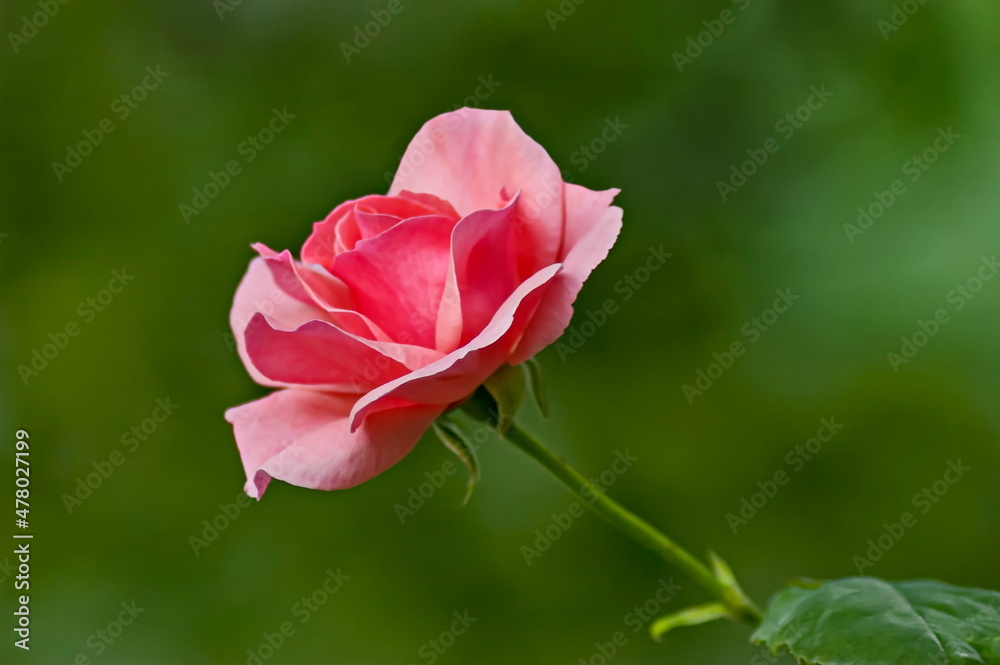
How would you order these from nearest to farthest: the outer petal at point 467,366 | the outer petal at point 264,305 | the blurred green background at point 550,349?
the outer petal at point 467,366 → the outer petal at point 264,305 → the blurred green background at point 550,349

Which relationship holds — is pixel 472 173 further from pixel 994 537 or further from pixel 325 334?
pixel 994 537

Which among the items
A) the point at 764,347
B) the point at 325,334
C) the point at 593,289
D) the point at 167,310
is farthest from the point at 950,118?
the point at 167,310

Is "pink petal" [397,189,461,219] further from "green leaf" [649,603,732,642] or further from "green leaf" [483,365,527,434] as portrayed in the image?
"green leaf" [649,603,732,642]

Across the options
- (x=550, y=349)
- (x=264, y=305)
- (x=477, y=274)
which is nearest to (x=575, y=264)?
(x=477, y=274)

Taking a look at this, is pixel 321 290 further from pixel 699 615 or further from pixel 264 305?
pixel 699 615

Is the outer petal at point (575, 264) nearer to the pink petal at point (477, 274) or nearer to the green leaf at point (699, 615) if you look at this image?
the pink petal at point (477, 274)

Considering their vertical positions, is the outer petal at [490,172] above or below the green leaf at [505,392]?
above

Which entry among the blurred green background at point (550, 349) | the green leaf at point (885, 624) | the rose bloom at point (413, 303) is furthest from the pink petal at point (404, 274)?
the blurred green background at point (550, 349)

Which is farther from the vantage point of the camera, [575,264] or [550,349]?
[550,349]
